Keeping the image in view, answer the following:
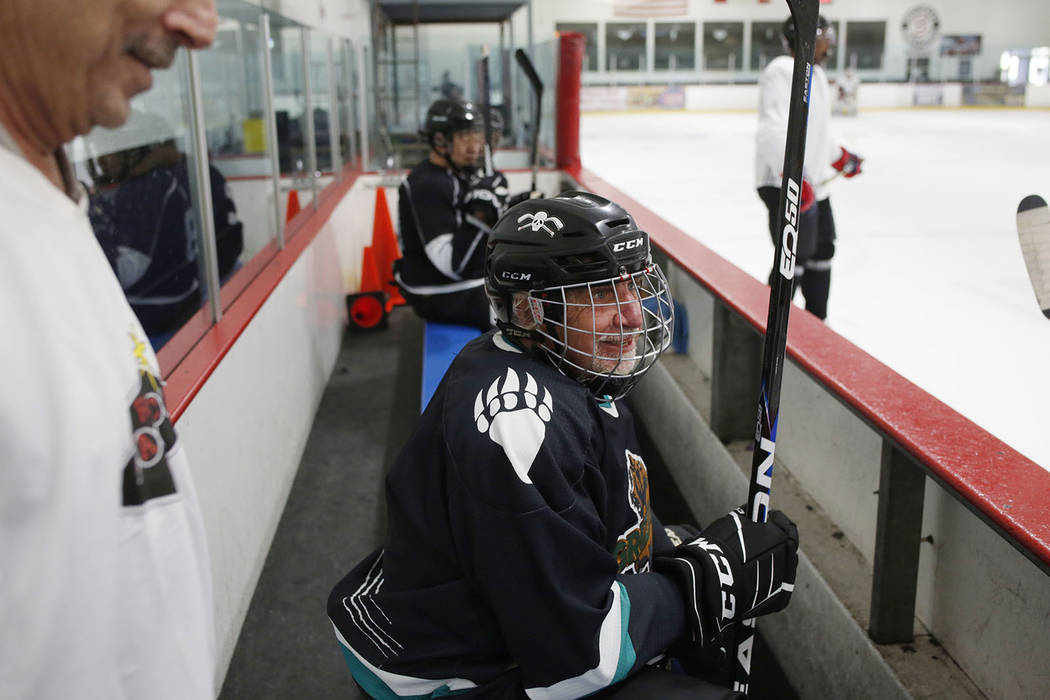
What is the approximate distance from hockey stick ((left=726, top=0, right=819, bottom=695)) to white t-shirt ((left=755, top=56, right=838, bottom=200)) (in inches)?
101

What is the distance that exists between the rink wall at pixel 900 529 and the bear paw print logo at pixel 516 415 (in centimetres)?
58

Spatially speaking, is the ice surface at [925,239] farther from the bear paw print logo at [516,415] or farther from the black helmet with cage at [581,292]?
the bear paw print logo at [516,415]

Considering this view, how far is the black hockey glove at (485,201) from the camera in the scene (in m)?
3.37

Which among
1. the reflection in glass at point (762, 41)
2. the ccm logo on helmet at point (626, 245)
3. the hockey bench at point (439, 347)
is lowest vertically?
the hockey bench at point (439, 347)

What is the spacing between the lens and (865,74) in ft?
63.8

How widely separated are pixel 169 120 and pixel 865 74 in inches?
781

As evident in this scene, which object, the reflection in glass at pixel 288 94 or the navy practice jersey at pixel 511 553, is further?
the reflection in glass at pixel 288 94

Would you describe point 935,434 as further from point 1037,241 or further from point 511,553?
point 511,553

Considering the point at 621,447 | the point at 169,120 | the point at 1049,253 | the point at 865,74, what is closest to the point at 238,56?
the point at 169,120

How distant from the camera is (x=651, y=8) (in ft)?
59.2

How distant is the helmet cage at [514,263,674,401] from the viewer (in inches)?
43.9

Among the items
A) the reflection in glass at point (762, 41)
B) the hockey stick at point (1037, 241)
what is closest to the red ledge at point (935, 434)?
the hockey stick at point (1037, 241)

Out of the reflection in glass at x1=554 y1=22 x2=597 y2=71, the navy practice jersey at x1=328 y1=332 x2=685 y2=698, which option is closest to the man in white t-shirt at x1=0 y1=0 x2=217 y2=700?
the navy practice jersey at x1=328 y1=332 x2=685 y2=698

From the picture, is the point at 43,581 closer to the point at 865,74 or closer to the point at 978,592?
the point at 978,592
